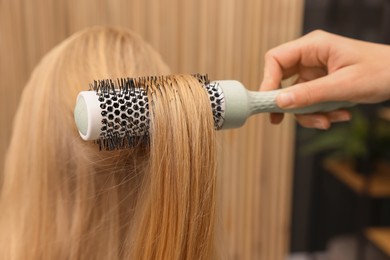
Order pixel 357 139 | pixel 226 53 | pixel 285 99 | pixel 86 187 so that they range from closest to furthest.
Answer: pixel 285 99 → pixel 86 187 → pixel 226 53 → pixel 357 139

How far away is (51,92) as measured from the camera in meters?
0.70

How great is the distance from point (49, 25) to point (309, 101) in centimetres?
69

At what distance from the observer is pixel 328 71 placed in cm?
78

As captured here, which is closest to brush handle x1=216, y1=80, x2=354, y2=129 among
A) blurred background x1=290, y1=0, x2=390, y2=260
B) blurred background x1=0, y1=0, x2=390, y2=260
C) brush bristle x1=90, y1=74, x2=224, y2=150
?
brush bristle x1=90, y1=74, x2=224, y2=150

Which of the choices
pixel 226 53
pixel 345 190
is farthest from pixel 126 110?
pixel 345 190

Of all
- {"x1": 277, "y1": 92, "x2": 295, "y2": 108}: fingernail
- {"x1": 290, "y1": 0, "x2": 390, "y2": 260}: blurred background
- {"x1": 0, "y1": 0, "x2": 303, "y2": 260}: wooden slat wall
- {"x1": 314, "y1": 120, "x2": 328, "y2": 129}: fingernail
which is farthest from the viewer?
{"x1": 290, "y1": 0, "x2": 390, "y2": 260}: blurred background

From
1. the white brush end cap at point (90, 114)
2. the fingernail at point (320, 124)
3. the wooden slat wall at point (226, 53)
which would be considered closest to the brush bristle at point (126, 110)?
the white brush end cap at point (90, 114)

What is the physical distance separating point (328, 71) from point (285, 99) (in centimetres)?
22

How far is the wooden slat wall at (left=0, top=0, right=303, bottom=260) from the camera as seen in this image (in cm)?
105

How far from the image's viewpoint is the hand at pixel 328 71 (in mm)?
645

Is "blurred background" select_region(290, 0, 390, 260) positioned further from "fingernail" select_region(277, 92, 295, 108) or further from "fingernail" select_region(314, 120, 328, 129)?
"fingernail" select_region(277, 92, 295, 108)

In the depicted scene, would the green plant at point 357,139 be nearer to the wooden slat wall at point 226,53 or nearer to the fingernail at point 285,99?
the wooden slat wall at point 226,53

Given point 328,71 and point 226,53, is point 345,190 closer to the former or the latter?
point 226,53

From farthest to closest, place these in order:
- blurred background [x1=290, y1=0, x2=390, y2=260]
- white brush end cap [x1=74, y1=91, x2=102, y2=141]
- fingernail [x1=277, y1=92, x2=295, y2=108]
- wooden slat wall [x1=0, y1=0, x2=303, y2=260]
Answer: blurred background [x1=290, y1=0, x2=390, y2=260] → wooden slat wall [x1=0, y1=0, x2=303, y2=260] → fingernail [x1=277, y1=92, x2=295, y2=108] → white brush end cap [x1=74, y1=91, x2=102, y2=141]
